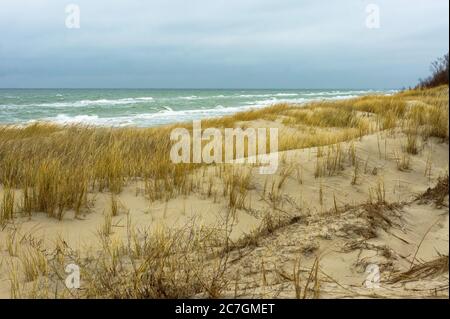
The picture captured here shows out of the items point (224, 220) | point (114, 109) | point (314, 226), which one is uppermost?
point (114, 109)

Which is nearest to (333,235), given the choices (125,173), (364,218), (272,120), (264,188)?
(364,218)

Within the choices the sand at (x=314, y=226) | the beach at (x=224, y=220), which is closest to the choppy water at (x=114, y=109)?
the beach at (x=224, y=220)

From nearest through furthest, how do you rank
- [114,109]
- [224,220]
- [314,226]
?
[314,226], [224,220], [114,109]

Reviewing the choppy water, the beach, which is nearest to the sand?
the beach

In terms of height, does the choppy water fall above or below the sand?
above

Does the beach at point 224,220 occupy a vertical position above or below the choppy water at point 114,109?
below

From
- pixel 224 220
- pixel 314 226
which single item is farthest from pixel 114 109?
pixel 314 226

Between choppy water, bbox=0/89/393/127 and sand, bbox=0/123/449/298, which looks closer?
sand, bbox=0/123/449/298

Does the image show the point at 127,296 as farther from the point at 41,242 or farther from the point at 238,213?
the point at 238,213

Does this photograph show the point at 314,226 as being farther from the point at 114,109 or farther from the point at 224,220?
the point at 114,109

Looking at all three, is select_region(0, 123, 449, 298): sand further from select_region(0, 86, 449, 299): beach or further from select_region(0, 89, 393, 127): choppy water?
select_region(0, 89, 393, 127): choppy water

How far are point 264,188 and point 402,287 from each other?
2.93 m

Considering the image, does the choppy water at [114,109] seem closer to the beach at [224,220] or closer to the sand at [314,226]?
the beach at [224,220]

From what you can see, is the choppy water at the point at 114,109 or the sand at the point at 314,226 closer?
the sand at the point at 314,226
